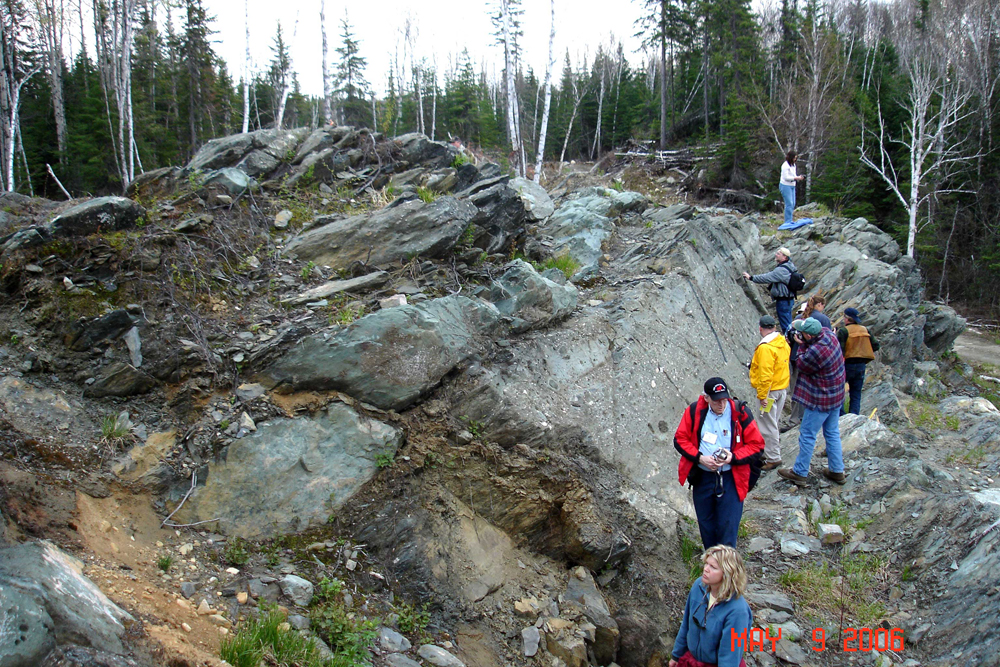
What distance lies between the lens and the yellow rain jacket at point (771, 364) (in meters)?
6.22

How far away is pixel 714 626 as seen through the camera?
11.0 ft

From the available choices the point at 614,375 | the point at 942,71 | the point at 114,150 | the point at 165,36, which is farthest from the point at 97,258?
the point at 942,71

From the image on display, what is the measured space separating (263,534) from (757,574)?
184 inches

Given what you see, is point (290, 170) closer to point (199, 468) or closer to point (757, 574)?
point (199, 468)

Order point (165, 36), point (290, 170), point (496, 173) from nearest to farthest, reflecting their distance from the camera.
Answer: point (290, 170) < point (496, 173) < point (165, 36)

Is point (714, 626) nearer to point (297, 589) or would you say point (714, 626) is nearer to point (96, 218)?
point (297, 589)

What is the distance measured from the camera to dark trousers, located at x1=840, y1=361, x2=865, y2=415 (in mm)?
8477

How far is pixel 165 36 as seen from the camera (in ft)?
83.4

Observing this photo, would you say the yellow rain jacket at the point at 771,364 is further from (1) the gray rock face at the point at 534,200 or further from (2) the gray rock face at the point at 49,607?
(2) the gray rock face at the point at 49,607

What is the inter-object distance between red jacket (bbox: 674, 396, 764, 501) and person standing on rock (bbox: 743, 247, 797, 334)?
4.95 metres

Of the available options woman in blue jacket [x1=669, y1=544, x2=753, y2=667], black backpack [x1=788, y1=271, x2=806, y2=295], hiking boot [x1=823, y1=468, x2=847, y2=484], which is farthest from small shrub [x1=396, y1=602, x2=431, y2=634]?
black backpack [x1=788, y1=271, x2=806, y2=295]

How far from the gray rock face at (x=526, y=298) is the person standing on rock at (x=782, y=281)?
3.76 meters

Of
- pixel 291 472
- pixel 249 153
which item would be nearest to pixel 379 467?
pixel 291 472

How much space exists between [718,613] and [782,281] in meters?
7.01
